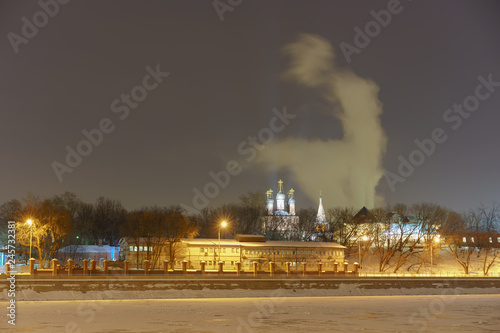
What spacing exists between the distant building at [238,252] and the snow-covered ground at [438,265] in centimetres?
571

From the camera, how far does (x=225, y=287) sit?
51.2 m

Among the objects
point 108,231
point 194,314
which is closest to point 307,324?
point 194,314

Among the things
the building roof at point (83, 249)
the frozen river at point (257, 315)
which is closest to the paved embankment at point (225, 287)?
the frozen river at point (257, 315)

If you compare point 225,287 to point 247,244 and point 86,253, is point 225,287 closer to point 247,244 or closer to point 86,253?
point 247,244

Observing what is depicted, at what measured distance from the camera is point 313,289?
176 ft

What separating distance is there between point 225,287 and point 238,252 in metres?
29.7

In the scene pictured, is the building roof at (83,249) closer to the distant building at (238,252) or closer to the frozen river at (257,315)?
the distant building at (238,252)

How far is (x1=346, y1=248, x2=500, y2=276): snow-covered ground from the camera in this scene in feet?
271

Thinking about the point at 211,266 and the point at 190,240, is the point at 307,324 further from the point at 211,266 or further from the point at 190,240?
the point at 190,240

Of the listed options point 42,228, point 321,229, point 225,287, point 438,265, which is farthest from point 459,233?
point 42,228

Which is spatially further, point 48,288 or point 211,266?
point 211,266

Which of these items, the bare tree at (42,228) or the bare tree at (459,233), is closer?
the bare tree at (42,228)

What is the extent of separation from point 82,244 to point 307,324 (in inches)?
3014

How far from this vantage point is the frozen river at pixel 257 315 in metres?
29.5
